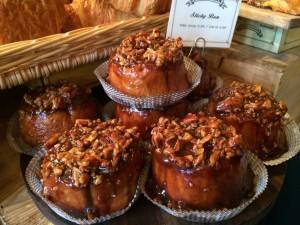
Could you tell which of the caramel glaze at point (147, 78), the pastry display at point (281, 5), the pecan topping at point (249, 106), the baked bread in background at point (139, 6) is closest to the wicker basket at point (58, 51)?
the baked bread in background at point (139, 6)

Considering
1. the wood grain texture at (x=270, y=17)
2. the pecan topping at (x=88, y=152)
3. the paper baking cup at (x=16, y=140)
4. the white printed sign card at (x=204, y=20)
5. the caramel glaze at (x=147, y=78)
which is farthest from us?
the wood grain texture at (x=270, y=17)

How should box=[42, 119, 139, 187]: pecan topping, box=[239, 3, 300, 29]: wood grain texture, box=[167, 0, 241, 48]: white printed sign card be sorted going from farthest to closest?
box=[239, 3, 300, 29]: wood grain texture, box=[167, 0, 241, 48]: white printed sign card, box=[42, 119, 139, 187]: pecan topping

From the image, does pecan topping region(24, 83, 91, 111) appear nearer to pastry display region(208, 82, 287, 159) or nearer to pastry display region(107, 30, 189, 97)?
pastry display region(107, 30, 189, 97)

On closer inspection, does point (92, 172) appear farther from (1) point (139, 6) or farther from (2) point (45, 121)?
(1) point (139, 6)

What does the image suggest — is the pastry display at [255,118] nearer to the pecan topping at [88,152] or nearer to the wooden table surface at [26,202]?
the wooden table surface at [26,202]

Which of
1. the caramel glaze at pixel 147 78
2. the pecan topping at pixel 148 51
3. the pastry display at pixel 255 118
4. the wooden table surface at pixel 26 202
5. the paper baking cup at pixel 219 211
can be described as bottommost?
the wooden table surface at pixel 26 202

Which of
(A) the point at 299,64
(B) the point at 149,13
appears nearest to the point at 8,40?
(B) the point at 149,13

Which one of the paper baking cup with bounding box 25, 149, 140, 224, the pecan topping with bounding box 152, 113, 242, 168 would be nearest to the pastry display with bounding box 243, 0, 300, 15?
the pecan topping with bounding box 152, 113, 242, 168
